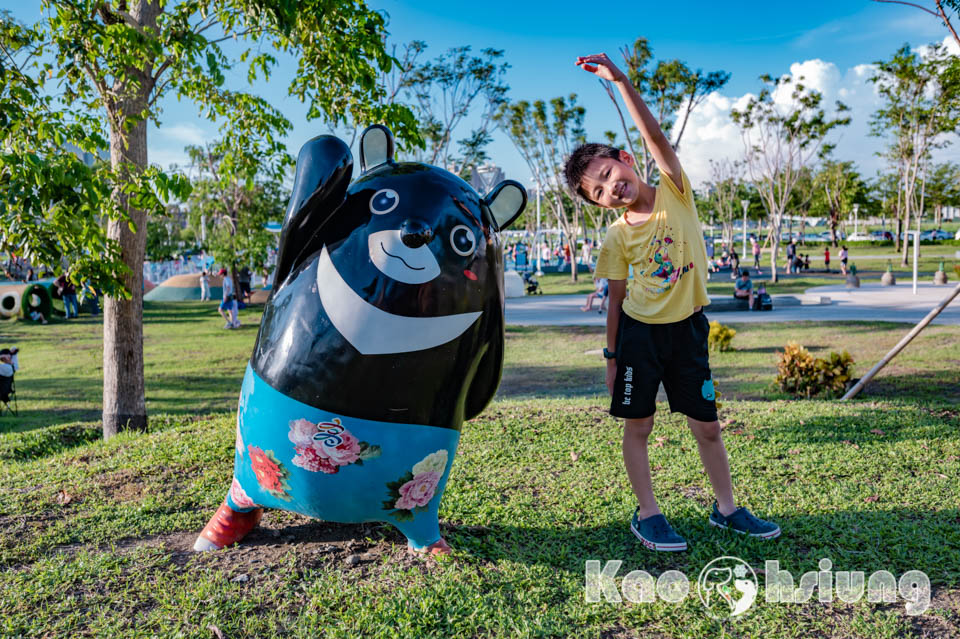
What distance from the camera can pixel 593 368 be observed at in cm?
947

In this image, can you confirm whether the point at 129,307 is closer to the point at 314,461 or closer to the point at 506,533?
the point at 314,461

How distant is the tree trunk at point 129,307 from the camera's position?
5613 millimetres

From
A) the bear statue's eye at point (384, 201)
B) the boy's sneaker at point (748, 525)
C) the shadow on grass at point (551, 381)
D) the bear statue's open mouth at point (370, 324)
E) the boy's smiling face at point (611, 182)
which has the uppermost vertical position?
the boy's smiling face at point (611, 182)

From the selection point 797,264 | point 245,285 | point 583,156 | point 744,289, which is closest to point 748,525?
point 583,156

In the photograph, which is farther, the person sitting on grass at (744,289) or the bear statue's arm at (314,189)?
the person sitting on grass at (744,289)

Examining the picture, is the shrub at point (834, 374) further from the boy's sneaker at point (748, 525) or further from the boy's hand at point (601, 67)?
the boy's hand at point (601, 67)

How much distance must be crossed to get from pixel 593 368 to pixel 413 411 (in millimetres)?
7106

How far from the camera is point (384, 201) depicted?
265 centimetres

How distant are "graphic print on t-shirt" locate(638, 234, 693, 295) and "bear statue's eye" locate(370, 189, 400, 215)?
44.1 inches

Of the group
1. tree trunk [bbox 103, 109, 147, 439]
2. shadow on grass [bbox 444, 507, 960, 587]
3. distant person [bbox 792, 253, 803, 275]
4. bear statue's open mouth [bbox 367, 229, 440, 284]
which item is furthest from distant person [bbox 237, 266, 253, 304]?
distant person [bbox 792, 253, 803, 275]

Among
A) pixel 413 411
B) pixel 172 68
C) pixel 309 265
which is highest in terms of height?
pixel 172 68

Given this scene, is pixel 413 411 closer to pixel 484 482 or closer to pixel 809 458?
pixel 484 482

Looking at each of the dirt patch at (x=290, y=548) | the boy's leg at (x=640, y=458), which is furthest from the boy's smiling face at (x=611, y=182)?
the dirt patch at (x=290, y=548)

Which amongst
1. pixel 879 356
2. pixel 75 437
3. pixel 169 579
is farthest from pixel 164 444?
pixel 879 356
